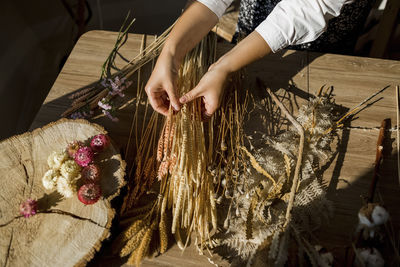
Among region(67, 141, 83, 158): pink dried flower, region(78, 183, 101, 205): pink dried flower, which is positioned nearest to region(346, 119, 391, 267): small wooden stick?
region(78, 183, 101, 205): pink dried flower

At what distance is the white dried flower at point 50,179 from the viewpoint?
932 millimetres

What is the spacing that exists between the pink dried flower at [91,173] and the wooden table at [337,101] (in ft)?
0.71

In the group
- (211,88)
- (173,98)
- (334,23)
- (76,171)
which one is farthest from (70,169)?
(334,23)

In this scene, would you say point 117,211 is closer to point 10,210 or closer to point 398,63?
point 10,210

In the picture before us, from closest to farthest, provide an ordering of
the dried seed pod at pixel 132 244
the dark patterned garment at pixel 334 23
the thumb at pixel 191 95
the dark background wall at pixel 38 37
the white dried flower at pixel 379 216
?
the white dried flower at pixel 379 216, the dried seed pod at pixel 132 244, the thumb at pixel 191 95, the dark patterned garment at pixel 334 23, the dark background wall at pixel 38 37

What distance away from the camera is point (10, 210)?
0.93 m

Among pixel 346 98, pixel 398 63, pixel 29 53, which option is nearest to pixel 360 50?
pixel 398 63

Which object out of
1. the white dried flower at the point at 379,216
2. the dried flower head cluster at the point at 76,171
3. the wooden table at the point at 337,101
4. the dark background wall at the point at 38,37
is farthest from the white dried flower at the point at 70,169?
the dark background wall at the point at 38,37

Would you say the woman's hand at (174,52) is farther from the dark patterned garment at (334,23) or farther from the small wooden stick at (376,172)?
the small wooden stick at (376,172)

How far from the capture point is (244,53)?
1.10m

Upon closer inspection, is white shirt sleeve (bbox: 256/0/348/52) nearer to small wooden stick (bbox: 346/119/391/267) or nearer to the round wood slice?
small wooden stick (bbox: 346/119/391/267)

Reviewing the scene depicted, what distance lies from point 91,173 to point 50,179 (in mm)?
126

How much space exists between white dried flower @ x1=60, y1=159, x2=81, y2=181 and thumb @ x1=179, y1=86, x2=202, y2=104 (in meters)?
0.41

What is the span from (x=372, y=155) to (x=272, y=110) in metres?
0.40
